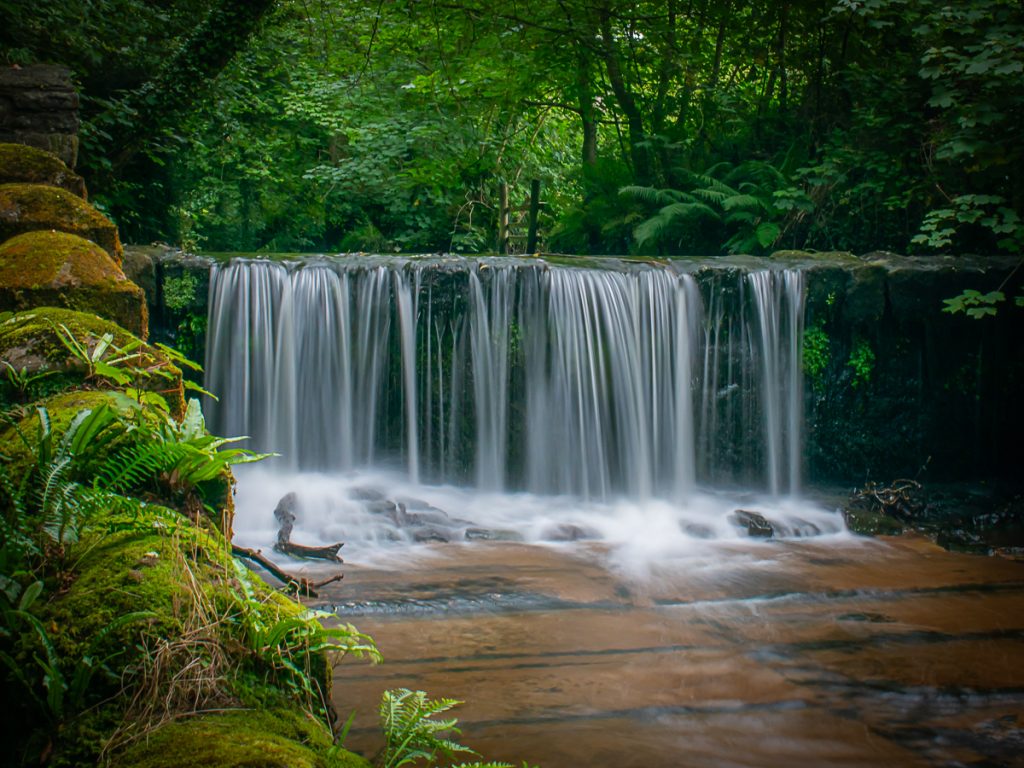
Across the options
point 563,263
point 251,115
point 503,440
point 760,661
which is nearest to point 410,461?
point 503,440

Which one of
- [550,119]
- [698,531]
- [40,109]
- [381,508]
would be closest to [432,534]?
[381,508]

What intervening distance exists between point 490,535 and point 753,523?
2411mm

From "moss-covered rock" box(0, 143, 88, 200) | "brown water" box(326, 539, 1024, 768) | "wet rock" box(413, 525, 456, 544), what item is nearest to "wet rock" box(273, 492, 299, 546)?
"brown water" box(326, 539, 1024, 768)

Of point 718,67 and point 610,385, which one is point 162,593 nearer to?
Result: point 610,385

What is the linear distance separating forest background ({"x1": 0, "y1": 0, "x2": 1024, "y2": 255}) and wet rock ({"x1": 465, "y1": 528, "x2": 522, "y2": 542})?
4.94 metres

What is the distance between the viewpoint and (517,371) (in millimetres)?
8789

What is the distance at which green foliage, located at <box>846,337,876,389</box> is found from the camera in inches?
361

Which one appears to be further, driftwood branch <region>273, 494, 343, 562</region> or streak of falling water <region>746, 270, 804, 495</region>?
streak of falling water <region>746, 270, 804, 495</region>

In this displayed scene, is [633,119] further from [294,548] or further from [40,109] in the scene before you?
[294,548]

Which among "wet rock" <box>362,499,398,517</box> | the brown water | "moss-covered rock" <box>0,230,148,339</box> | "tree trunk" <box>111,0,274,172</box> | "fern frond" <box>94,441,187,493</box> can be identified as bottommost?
the brown water

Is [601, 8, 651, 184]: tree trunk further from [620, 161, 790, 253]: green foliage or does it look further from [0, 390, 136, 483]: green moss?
[0, 390, 136, 483]: green moss

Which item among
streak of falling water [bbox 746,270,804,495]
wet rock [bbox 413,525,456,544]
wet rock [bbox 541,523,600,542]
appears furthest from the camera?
streak of falling water [bbox 746,270,804,495]

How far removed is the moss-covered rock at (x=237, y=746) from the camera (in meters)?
1.75

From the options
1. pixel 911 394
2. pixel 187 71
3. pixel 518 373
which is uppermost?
pixel 187 71
